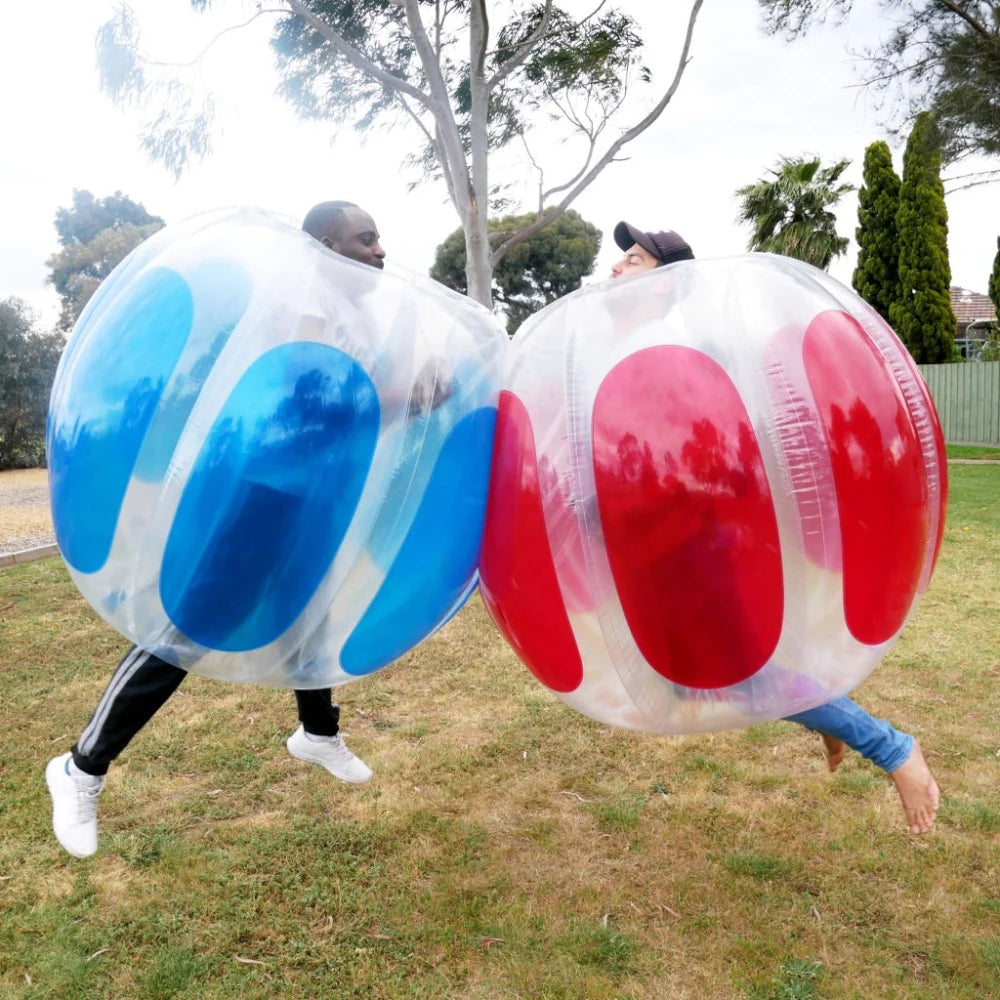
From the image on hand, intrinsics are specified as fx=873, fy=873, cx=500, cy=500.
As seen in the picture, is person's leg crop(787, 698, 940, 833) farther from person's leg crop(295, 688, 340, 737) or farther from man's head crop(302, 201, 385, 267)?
man's head crop(302, 201, 385, 267)

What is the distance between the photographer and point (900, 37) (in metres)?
Result: 11.9

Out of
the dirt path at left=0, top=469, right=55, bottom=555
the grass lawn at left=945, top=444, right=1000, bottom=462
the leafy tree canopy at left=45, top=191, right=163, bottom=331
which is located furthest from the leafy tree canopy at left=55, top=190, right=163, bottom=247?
the grass lawn at left=945, top=444, right=1000, bottom=462

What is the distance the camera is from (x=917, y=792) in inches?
99.2

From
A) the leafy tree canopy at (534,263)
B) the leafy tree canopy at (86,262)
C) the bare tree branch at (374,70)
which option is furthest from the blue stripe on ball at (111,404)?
the leafy tree canopy at (534,263)

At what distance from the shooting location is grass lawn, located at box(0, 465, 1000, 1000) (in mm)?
2445

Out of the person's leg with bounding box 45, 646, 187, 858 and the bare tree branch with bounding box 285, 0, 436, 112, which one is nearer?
the person's leg with bounding box 45, 646, 187, 858

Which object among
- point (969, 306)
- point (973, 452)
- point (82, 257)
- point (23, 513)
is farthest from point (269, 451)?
point (969, 306)

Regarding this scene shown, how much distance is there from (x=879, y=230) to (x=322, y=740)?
77.8 ft

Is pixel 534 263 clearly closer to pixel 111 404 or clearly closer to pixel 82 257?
pixel 82 257

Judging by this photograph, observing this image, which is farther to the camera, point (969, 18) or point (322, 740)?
point (969, 18)

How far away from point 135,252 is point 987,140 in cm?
1379

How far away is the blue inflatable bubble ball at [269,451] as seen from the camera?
190 centimetres

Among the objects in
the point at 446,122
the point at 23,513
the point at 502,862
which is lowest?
the point at 502,862

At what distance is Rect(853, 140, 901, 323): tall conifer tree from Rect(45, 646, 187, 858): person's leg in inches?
918
